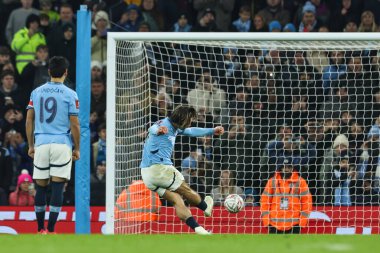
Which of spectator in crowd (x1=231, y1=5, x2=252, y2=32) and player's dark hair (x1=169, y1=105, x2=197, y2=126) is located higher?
spectator in crowd (x1=231, y1=5, x2=252, y2=32)

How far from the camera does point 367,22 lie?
18.8 m

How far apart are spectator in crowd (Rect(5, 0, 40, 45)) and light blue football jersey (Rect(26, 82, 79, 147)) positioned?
6586 millimetres

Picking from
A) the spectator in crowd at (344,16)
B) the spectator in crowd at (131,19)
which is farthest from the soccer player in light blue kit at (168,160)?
the spectator in crowd at (344,16)

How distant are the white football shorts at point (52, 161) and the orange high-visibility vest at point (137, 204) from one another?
1830mm

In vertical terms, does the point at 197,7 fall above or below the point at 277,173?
above

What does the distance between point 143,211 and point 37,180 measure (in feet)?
9.06

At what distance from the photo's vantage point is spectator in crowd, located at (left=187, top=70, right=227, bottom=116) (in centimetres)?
1661

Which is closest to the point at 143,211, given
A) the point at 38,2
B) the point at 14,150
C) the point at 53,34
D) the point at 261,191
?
the point at 261,191

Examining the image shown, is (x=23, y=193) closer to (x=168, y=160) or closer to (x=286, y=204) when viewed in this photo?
(x=168, y=160)

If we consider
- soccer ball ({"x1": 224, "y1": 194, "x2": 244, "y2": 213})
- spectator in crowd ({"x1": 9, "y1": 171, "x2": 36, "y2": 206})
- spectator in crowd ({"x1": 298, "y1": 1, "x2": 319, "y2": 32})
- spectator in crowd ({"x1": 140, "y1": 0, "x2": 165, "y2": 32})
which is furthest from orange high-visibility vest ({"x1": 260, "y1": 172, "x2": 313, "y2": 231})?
spectator in crowd ({"x1": 140, "y1": 0, "x2": 165, "y2": 32})

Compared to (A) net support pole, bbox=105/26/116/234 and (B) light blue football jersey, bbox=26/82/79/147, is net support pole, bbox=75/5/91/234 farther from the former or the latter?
(B) light blue football jersey, bbox=26/82/79/147

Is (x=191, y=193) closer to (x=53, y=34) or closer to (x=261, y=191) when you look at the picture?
(x=261, y=191)

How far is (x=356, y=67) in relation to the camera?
16.7 m

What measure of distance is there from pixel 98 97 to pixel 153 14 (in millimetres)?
1969
